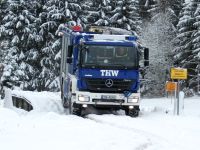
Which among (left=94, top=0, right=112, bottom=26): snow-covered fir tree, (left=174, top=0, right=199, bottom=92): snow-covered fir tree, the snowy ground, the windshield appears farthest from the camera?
(left=94, top=0, right=112, bottom=26): snow-covered fir tree

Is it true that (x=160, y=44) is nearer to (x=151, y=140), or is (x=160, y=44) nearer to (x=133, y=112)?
(x=133, y=112)

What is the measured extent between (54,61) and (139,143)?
120 ft

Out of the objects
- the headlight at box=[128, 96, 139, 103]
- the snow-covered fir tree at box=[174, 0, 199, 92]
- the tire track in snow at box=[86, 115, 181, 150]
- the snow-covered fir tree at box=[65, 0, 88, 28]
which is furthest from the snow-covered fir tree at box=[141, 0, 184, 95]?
the tire track in snow at box=[86, 115, 181, 150]

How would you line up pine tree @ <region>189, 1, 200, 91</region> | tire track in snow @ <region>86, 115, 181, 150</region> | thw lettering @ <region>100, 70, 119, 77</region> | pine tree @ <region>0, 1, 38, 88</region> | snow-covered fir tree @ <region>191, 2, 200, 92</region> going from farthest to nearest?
1. pine tree @ <region>0, 1, 38, 88</region>
2. pine tree @ <region>189, 1, 200, 91</region>
3. snow-covered fir tree @ <region>191, 2, 200, 92</region>
4. thw lettering @ <region>100, 70, 119, 77</region>
5. tire track in snow @ <region>86, 115, 181, 150</region>

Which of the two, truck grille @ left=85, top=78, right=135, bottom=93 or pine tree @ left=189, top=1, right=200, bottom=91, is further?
pine tree @ left=189, top=1, right=200, bottom=91

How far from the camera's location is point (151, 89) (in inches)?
2328

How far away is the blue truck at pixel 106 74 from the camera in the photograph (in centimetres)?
1941

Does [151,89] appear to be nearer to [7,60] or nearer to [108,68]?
[7,60]

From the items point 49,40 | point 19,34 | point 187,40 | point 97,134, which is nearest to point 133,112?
point 97,134

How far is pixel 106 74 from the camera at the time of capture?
63.4 ft

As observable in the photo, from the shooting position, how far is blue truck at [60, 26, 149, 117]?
1941cm

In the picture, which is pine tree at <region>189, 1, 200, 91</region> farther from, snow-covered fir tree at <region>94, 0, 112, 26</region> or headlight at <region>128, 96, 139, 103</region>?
headlight at <region>128, 96, 139, 103</region>

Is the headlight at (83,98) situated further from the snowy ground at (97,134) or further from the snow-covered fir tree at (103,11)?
the snow-covered fir tree at (103,11)

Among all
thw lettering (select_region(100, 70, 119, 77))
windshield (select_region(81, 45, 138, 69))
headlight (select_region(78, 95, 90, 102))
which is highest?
windshield (select_region(81, 45, 138, 69))
